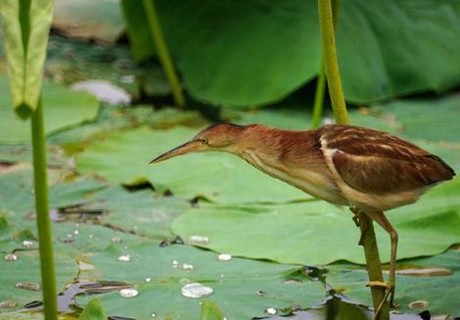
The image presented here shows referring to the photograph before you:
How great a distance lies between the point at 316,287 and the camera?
271cm

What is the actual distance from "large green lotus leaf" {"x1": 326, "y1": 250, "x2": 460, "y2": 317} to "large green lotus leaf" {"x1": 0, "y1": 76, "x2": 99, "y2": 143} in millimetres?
1550

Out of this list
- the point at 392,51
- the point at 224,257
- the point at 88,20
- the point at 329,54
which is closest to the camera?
the point at 329,54

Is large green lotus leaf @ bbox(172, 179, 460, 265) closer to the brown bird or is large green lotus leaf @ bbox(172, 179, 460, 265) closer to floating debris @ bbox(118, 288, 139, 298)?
floating debris @ bbox(118, 288, 139, 298)

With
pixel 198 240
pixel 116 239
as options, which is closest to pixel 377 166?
pixel 198 240

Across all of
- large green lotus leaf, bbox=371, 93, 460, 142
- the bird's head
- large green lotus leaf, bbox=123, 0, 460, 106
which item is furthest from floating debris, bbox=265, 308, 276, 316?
large green lotus leaf, bbox=123, 0, 460, 106

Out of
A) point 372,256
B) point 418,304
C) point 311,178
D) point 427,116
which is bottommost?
point 427,116

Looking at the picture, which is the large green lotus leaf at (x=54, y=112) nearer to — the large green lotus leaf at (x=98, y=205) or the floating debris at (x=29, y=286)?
the large green lotus leaf at (x=98, y=205)

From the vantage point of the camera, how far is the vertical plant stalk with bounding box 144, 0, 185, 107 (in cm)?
453

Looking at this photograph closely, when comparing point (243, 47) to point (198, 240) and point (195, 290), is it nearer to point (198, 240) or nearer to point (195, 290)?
point (198, 240)

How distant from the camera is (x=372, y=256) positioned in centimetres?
224

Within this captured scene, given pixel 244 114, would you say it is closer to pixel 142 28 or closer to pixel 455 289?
pixel 142 28

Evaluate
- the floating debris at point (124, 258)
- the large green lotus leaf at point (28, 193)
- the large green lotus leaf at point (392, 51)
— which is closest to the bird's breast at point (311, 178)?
the floating debris at point (124, 258)

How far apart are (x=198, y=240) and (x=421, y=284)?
65 cm

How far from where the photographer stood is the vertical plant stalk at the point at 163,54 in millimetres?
4527
